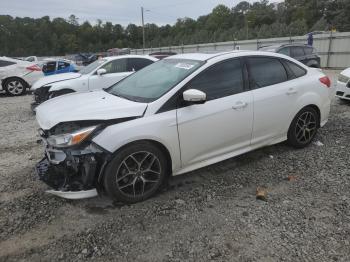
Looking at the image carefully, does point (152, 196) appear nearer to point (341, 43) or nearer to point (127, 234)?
point (127, 234)

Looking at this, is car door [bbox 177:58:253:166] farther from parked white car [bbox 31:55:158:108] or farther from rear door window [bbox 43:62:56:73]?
rear door window [bbox 43:62:56:73]

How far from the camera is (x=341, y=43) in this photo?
2278 cm

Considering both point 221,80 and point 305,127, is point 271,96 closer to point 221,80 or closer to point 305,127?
point 221,80

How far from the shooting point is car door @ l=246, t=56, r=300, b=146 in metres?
4.44

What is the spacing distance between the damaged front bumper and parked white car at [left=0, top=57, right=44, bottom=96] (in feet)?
34.2

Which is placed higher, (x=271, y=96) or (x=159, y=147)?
(x=271, y=96)

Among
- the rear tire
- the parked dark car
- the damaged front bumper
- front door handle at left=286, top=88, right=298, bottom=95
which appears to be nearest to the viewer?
the damaged front bumper

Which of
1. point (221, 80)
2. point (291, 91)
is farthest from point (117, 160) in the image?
point (291, 91)

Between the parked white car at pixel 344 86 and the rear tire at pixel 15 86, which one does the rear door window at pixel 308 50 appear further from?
the rear tire at pixel 15 86

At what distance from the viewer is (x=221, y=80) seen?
419cm

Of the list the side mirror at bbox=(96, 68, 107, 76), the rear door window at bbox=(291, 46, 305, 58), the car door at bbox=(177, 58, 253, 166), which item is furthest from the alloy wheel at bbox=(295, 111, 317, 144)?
the rear door window at bbox=(291, 46, 305, 58)

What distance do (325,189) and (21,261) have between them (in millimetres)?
3380

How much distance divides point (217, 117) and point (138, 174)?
120cm

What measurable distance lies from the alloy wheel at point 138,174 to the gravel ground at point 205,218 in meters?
0.18
